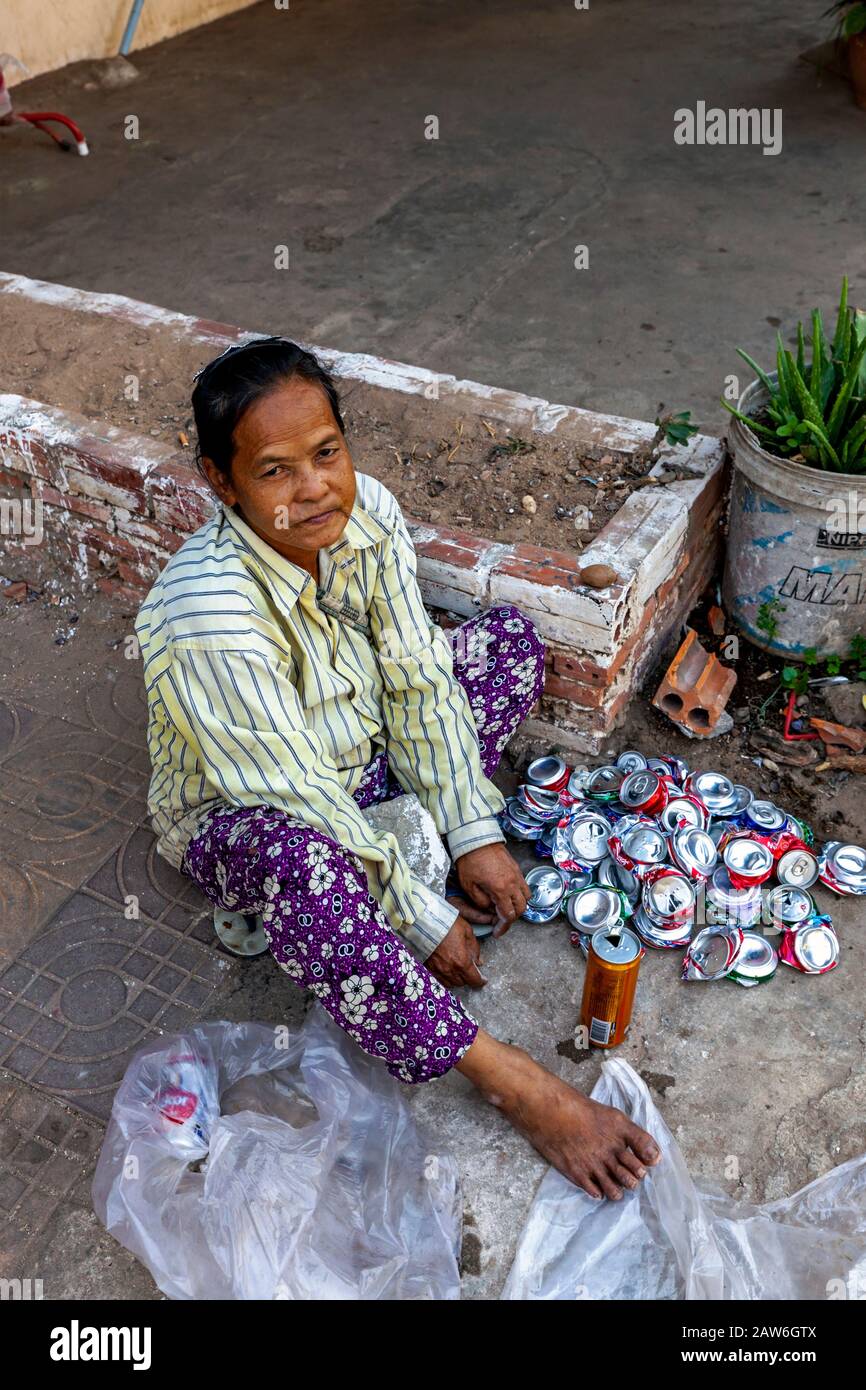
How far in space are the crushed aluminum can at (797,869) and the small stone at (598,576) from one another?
0.80 meters

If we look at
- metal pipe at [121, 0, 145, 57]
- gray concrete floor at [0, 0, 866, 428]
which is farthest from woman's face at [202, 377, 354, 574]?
metal pipe at [121, 0, 145, 57]

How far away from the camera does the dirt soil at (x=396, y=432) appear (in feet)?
10.2

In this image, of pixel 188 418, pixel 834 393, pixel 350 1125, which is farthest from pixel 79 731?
pixel 834 393

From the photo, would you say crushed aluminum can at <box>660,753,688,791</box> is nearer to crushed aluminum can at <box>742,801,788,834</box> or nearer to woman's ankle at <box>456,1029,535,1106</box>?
crushed aluminum can at <box>742,801,788,834</box>

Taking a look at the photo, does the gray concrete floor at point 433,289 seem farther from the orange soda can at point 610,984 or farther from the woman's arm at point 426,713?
the woman's arm at point 426,713

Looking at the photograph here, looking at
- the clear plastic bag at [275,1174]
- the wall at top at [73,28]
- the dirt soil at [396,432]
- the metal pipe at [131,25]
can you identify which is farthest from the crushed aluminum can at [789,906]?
the metal pipe at [131,25]

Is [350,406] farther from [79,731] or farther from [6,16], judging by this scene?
[6,16]

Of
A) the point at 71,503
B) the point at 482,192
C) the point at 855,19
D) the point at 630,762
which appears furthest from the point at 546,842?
the point at 855,19

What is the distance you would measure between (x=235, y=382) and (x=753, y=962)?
1681 mm

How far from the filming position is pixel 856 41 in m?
6.17

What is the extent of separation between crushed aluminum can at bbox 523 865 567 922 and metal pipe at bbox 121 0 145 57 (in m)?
7.39

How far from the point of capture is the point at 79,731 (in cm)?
316

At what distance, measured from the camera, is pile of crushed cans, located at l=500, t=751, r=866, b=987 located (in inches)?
99.0

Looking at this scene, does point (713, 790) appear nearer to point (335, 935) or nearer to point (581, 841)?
point (581, 841)
